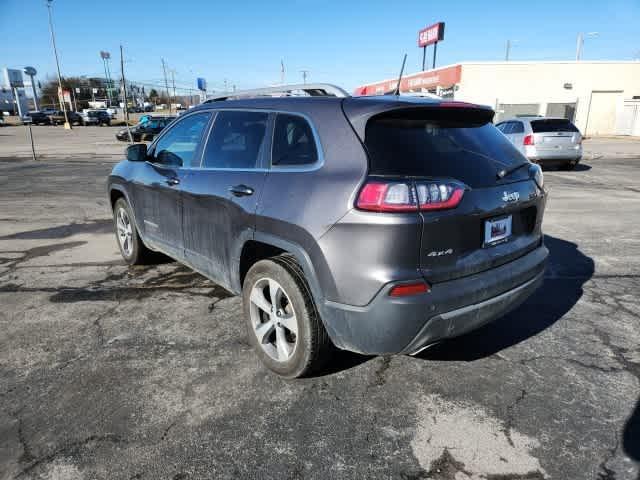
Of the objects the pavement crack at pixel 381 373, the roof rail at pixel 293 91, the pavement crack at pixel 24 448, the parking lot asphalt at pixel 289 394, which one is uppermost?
the roof rail at pixel 293 91

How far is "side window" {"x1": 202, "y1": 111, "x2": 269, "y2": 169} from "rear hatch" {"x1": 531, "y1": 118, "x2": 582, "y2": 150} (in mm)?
12271

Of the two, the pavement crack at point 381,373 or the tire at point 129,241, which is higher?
the tire at point 129,241

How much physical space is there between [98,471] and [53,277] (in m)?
3.26

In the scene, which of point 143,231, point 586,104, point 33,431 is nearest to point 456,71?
point 586,104

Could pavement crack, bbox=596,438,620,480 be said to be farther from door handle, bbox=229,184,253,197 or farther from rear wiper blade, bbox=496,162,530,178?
door handle, bbox=229,184,253,197

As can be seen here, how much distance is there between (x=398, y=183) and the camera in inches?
87.6

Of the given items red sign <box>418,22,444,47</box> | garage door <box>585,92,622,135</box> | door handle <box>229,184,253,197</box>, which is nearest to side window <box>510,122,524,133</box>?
door handle <box>229,184,253,197</box>

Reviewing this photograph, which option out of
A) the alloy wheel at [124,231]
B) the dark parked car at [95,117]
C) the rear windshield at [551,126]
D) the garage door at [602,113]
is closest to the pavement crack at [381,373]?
the alloy wheel at [124,231]

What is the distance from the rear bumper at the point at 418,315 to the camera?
224 cm

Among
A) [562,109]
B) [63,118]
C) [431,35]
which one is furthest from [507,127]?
[63,118]

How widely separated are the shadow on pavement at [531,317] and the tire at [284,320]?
95cm

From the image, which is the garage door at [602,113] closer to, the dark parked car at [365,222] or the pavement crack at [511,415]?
the dark parked car at [365,222]

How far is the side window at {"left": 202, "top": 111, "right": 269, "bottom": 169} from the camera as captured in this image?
304cm

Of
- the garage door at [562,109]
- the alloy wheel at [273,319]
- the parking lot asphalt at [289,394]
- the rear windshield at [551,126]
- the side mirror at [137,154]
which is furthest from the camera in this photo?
the garage door at [562,109]
